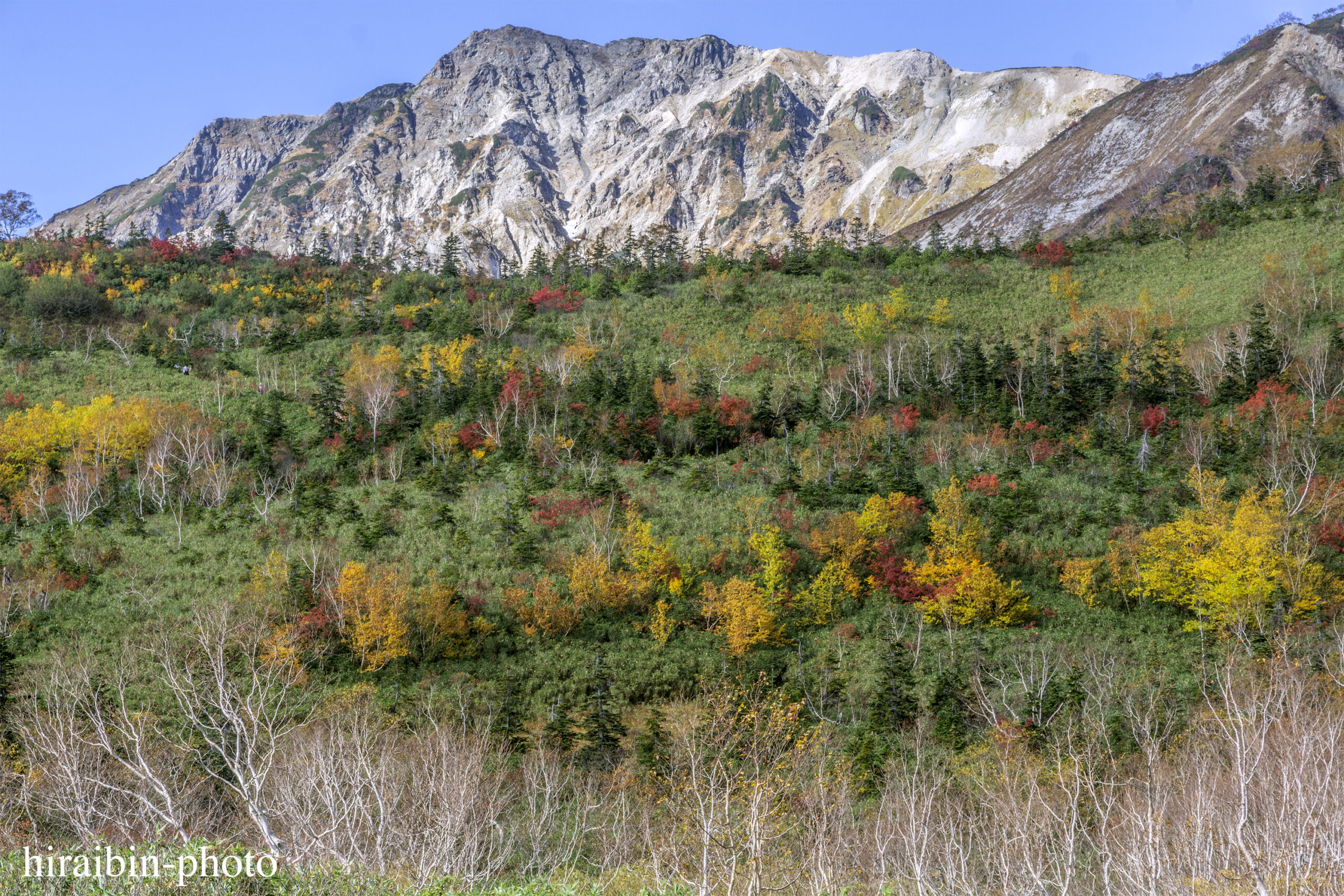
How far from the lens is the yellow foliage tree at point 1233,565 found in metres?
37.2

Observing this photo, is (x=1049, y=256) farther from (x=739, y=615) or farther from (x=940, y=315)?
(x=739, y=615)

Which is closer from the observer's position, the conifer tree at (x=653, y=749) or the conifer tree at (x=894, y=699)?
the conifer tree at (x=653, y=749)

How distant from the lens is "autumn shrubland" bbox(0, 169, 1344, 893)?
719 inches

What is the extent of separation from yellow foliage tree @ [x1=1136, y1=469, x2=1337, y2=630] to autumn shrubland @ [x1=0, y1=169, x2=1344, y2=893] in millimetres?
247

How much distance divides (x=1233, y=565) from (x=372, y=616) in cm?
4382

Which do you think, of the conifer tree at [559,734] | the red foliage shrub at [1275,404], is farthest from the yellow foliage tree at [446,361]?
the red foliage shrub at [1275,404]

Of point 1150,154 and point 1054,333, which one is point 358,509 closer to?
point 1054,333

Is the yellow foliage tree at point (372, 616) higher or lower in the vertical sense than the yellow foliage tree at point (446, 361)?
lower

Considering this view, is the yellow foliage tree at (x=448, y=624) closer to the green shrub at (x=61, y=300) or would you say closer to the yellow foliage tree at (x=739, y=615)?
the yellow foliage tree at (x=739, y=615)

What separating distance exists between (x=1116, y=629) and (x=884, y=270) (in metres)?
66.6

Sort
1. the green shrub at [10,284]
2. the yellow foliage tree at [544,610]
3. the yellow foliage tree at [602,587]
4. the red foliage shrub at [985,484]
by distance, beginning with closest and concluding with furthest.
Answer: the yellow foliage tree at [544,610] → the yellow foliage tree at [602,587] → the red foliage shrub at [985,484] → the green shrub at [10,284]

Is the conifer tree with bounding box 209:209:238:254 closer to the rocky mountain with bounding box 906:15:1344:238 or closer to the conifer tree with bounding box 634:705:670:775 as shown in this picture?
the conifer tree with bounding box 634:705:670:775

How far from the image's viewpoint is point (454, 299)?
93438 mm

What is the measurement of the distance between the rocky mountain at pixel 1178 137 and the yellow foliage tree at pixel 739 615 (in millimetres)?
105679
